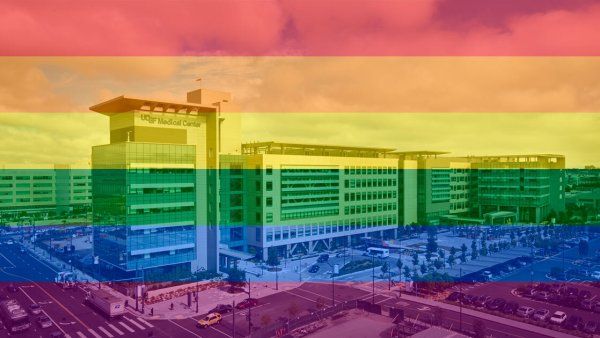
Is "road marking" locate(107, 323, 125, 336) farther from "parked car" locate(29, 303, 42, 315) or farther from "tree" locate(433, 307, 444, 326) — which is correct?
"tree" locate(433, 307, 444, 326)

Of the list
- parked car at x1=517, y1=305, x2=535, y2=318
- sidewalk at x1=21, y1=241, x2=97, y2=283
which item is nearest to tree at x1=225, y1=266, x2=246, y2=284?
sidewalk at x1=21, y1=241, x2=97, y2=283

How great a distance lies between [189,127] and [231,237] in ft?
19.6

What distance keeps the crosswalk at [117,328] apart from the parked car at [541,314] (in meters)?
11.7

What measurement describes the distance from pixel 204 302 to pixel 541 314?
11.0 m

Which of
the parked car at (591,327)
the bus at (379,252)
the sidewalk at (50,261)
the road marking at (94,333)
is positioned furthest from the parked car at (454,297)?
the sidewalk at (50,261)

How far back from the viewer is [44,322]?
1337 cm

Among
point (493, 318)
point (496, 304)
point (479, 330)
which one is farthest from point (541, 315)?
point (479, 330)

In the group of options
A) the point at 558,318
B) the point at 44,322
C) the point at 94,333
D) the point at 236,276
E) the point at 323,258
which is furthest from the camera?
the point at 323,258

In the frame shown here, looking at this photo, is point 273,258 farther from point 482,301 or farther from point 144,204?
point 482,301

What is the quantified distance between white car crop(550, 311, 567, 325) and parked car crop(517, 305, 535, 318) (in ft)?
2.07

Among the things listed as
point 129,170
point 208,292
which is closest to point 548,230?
point 208,292

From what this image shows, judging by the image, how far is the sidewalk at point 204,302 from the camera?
1434 centimetres

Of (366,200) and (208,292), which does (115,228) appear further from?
(366,200)

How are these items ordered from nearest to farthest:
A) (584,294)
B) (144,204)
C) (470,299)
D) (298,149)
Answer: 1. (470,299)
2. (584,294)
3. (144,204)
4. (298,149)
